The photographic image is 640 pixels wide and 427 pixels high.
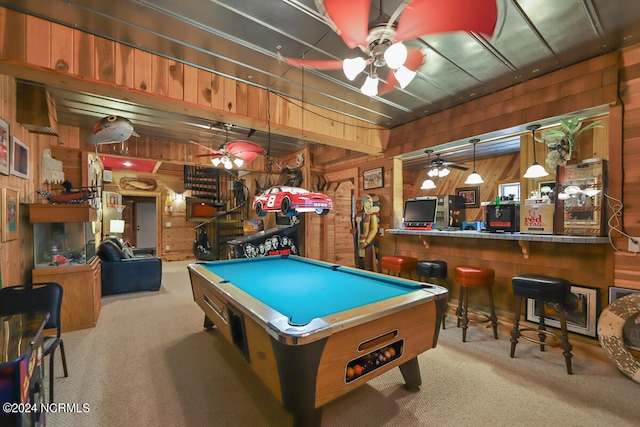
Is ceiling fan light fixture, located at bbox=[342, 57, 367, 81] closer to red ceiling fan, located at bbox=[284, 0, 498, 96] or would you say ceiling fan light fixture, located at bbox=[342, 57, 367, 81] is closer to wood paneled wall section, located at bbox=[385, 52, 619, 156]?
red ceiling fan, located at bbox=[284, 0, 498, 96]

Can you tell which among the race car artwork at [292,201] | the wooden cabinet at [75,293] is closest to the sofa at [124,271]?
the wooden cabinet at [75,293]

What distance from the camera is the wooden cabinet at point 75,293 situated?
3082 mm

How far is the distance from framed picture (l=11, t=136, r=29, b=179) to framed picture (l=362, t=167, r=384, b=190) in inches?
176

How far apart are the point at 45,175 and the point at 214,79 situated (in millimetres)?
3034

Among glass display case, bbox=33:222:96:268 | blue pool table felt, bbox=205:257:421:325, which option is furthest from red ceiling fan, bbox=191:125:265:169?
glass display case, bbox=33:222:96:268

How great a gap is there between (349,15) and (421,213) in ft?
10.1

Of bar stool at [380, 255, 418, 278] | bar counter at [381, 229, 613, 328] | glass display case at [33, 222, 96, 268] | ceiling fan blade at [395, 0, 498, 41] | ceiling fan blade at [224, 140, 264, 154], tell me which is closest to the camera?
ceiling fan blade at [395, 0, 498, 41]

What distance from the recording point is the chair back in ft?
6.52

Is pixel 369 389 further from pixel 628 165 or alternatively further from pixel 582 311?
pixel 628 165

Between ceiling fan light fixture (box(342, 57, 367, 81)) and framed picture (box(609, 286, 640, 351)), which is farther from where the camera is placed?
framed picture (box(609, 286, 640, 351))

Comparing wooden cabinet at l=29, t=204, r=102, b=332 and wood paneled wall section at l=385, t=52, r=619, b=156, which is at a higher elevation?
wood paneled wall section at l=385, t=52, r=619, b=156

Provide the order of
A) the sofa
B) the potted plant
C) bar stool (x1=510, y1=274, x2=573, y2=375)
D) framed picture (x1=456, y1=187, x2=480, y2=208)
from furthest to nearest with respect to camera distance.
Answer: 1. framed picture (x1=456, y1=187, x2=480, y2=208)
2. the sofa
3. the potted plant
4. bar stool (x1=510, y1=274, x2=573, y2=375)

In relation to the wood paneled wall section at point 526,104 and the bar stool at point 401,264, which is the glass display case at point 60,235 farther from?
the wood paneled wall section at point 526,104

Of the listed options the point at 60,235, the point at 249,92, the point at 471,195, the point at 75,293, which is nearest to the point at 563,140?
the point at 249,92
